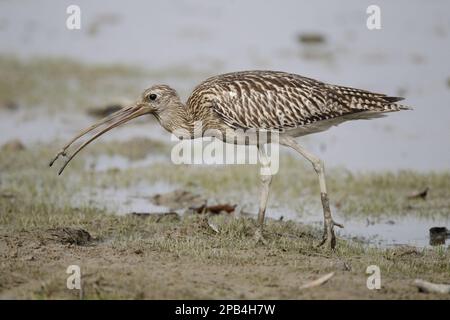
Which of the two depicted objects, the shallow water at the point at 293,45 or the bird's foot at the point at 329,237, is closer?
the bird's foot at the point at 329,237

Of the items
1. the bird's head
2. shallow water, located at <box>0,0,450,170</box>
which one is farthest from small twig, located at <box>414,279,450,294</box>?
shallow water, located at <box>0,0,450,170</box>

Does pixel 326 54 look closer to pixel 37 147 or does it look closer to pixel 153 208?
pixel 37 147

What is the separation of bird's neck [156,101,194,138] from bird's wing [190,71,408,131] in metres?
0.37

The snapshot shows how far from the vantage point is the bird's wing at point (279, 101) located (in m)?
10.3

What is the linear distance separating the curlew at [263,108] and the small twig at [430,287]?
2.20m

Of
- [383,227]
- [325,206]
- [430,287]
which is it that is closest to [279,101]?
[325,206]

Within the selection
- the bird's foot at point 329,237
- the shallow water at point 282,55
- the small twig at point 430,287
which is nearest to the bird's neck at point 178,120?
the bird's foot at point 329,237

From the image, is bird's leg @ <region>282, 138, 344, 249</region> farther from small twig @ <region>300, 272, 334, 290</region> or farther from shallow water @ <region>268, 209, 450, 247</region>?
small twig @ <region>300, 272, 334, 290</region>

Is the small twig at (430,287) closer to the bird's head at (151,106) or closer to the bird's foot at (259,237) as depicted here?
the bird's foot at (259,237)

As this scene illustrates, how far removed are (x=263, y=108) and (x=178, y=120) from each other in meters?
1.13

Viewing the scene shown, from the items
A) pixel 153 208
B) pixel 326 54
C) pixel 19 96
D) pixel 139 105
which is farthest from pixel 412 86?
pixel 139 105

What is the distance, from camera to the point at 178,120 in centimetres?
1059

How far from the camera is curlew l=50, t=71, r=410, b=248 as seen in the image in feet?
33.7

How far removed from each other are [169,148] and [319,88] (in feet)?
23.7
